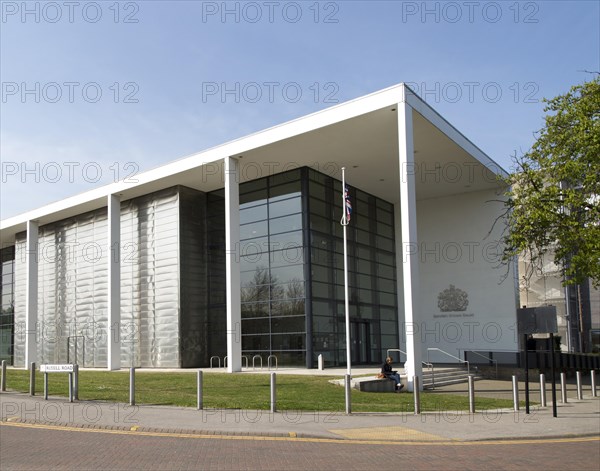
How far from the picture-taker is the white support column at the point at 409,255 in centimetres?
2203

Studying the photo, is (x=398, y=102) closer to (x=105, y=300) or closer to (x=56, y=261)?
(x=105, y=300)

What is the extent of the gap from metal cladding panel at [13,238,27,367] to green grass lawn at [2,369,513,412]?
82.9 ft

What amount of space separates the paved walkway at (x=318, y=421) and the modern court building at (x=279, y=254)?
1405 cm

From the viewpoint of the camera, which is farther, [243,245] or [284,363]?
[243,245]

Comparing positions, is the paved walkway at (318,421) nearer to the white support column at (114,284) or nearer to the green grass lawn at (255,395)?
the green grass lawn at (255,395)

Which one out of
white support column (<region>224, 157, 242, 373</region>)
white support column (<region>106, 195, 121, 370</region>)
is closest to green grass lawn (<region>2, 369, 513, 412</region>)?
white support column (<region>224, 157, 242, 373</region>)

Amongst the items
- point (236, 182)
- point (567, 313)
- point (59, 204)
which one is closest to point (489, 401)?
point (236, 182)

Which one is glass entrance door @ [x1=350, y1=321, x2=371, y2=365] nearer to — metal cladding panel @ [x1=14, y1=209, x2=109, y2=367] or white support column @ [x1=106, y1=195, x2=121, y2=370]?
white support column @ [x1=106, y1=195, x2=121, y2=370]

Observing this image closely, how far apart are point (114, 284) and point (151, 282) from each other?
2057 millimetres

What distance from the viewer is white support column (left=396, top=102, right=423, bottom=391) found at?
22031mm

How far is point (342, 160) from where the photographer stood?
3102 centimetres

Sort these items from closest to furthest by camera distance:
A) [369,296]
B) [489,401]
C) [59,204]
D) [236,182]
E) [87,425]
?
[87,425] < [489,401] < [236,182] < [369,296] < [59,204]

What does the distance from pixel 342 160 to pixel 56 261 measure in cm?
2218

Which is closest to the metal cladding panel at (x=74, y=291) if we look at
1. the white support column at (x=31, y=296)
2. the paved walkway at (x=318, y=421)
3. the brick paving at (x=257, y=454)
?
the white support column at (x=31, y=296)
